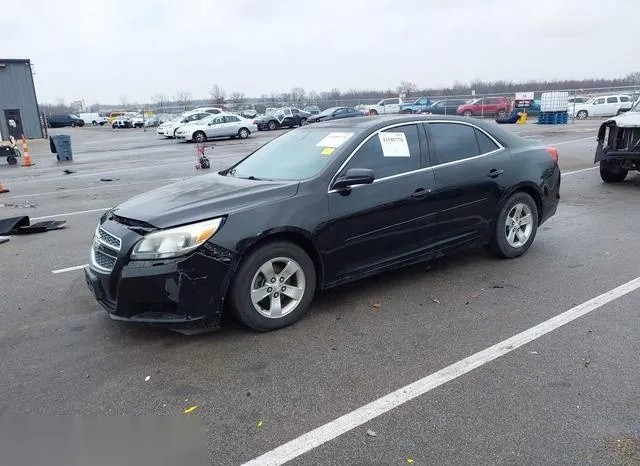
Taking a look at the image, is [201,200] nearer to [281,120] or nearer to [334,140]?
[334,140]

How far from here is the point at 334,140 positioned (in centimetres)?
493

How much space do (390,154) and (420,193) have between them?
1.51 feet

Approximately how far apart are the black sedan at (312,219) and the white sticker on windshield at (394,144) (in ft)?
0.04

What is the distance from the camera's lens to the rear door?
5.16 meters

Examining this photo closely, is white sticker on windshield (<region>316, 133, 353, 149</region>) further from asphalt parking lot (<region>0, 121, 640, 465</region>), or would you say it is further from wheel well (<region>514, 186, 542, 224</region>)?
wheel well (<region>514, 186, 542, 224</region>)

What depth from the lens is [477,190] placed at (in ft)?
17.6

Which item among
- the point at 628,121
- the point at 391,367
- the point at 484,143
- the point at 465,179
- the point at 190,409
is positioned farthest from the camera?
the point at 628,121

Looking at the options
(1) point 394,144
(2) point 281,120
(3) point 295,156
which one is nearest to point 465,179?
(1) point 394,144

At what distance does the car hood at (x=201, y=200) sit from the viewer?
3961 mm

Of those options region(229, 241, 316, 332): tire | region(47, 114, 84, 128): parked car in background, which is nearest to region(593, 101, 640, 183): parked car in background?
region(229, 241, 316, 332): tire

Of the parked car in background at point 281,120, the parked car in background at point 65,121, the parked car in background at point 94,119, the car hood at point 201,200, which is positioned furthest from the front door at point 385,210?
the parked car in background at point 94,119

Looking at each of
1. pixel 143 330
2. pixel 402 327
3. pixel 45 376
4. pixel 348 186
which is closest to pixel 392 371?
pixel 402 327

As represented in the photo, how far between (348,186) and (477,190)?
63.9 inches

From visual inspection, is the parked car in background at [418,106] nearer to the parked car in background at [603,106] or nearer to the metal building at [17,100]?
the parked car in background at [603,106]
